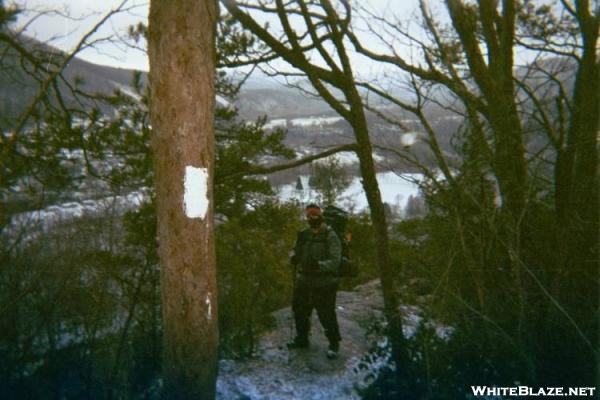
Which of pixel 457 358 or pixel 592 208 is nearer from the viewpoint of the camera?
pixel 457 358

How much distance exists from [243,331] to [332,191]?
675 inches

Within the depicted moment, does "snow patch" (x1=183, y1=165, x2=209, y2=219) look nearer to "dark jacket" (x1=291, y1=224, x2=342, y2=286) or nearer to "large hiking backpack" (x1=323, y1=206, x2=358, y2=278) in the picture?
"dark jacket" (x1=291, y1=224, x2=342, y2=286)

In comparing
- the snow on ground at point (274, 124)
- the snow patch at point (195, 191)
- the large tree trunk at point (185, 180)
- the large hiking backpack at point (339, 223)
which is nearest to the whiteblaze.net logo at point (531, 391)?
the large hiking backpack at point (339, 223)

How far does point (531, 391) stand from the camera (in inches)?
127

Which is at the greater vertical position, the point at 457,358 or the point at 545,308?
the point at 545,308

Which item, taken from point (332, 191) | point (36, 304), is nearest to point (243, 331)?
point (36, 304)

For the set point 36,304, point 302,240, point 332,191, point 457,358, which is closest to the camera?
point 457,358

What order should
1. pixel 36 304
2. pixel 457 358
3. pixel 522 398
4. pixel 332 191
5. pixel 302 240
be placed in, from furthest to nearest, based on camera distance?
pixel 332 191
pixel 302 240
pixel 36 304
pixel 457 358
pixel 522 398

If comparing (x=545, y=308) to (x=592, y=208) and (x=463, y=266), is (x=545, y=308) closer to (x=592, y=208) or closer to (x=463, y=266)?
(x=463, y=266)

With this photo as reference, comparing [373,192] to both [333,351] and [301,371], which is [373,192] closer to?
[333,351]

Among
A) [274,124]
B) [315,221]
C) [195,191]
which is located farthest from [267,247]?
[274,124]

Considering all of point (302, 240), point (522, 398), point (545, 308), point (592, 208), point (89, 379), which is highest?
point (592, 208)

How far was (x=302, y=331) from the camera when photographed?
5121 mm

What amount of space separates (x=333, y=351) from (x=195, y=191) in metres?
3.09
